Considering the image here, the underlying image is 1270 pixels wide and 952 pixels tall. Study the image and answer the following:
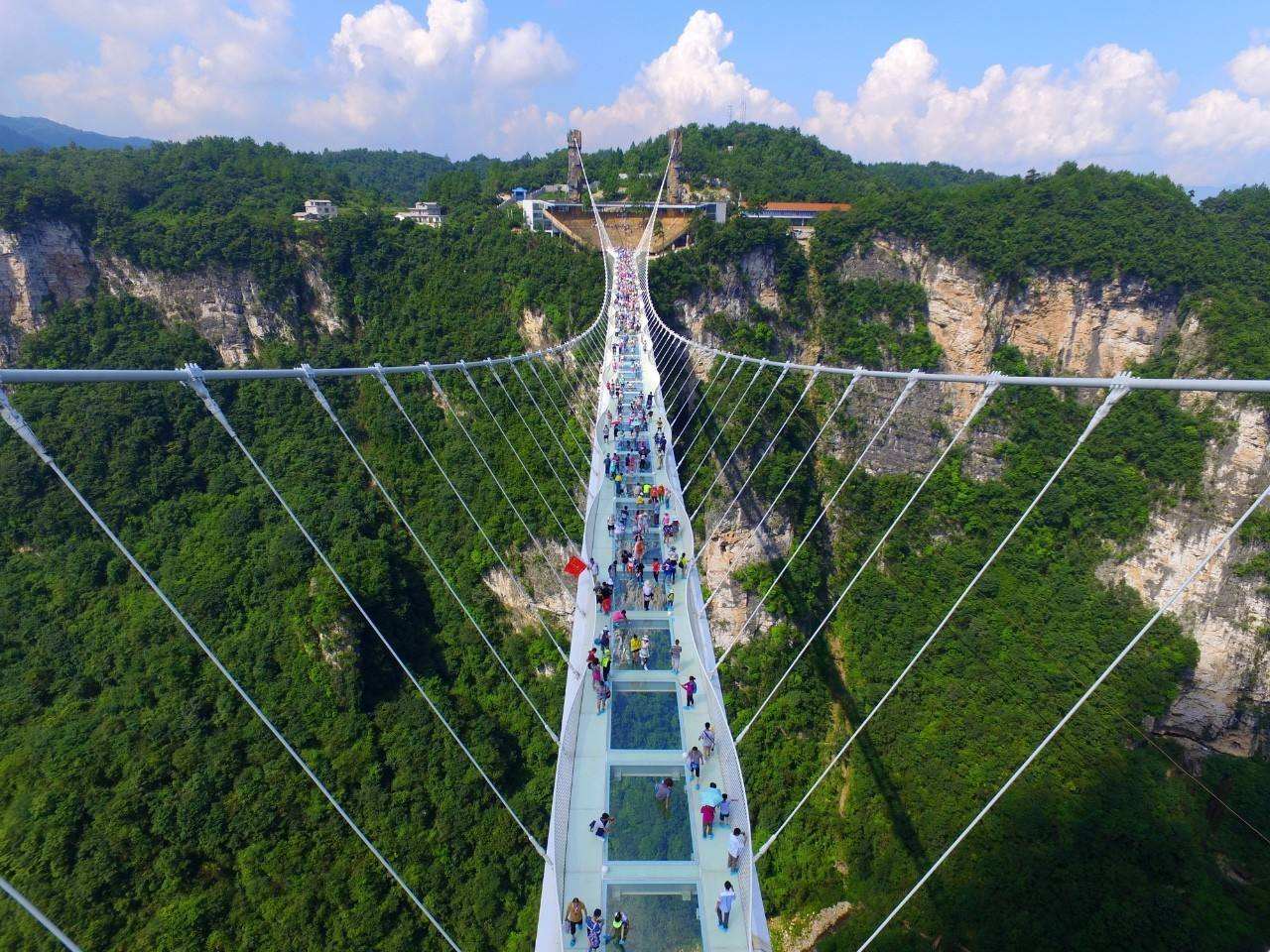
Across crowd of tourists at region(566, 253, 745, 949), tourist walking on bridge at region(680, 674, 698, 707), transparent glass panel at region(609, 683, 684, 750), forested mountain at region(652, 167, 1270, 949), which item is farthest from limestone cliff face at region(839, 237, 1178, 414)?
transparent glass panel at region(609, 683, 684, 750)

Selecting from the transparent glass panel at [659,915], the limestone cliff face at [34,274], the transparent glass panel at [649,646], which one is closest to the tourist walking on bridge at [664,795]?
the transparent glass panel at [659,915]

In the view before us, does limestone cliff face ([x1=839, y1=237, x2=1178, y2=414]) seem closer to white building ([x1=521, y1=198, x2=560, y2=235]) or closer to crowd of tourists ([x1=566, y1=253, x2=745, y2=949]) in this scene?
white building ([x1=521, y1=198, x2=560, y2=235])

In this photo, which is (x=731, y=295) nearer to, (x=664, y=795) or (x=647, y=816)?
(x=664, y=795)

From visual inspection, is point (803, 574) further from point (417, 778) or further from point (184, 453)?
point (184, 453)

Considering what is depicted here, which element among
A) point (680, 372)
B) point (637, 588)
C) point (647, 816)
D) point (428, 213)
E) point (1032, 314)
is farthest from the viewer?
point (428, 213)

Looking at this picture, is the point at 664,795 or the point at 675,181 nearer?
the point at 664,795

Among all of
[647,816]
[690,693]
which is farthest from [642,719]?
[647,816]
